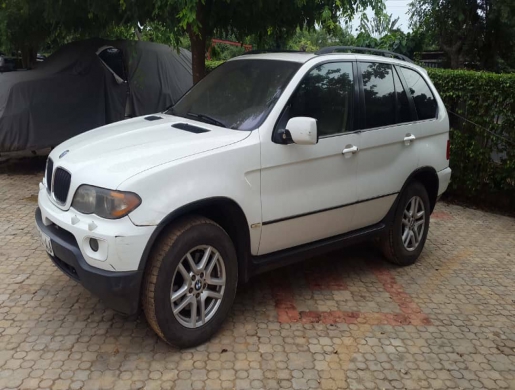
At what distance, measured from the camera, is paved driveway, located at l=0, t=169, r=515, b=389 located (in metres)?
3.43

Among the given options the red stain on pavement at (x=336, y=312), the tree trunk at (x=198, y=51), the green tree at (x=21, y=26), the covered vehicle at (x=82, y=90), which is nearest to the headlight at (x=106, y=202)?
the red stain on pavement at (x=336, y=312)

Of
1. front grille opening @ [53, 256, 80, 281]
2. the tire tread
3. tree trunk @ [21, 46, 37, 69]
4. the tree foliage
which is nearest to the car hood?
the tire tread

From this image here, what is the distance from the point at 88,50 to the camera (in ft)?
29.3

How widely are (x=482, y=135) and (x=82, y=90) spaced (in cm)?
620

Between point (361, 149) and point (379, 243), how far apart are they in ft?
3.96

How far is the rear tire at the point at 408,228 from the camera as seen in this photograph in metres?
5.12

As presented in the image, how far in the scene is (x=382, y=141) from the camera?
4680 millimetres

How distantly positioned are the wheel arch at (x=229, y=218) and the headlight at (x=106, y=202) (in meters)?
0.27

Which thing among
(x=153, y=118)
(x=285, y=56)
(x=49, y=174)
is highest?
(x=285, y=56)

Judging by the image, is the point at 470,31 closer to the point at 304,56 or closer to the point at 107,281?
the point at 304,56

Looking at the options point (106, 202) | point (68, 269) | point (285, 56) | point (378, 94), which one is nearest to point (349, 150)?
point (378, 94)

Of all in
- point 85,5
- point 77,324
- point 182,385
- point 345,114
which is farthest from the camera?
point 85,5

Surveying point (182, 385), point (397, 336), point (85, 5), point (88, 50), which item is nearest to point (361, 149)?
point (397, 336)

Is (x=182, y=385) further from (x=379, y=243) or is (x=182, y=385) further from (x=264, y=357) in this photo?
(x=379, y=243)
